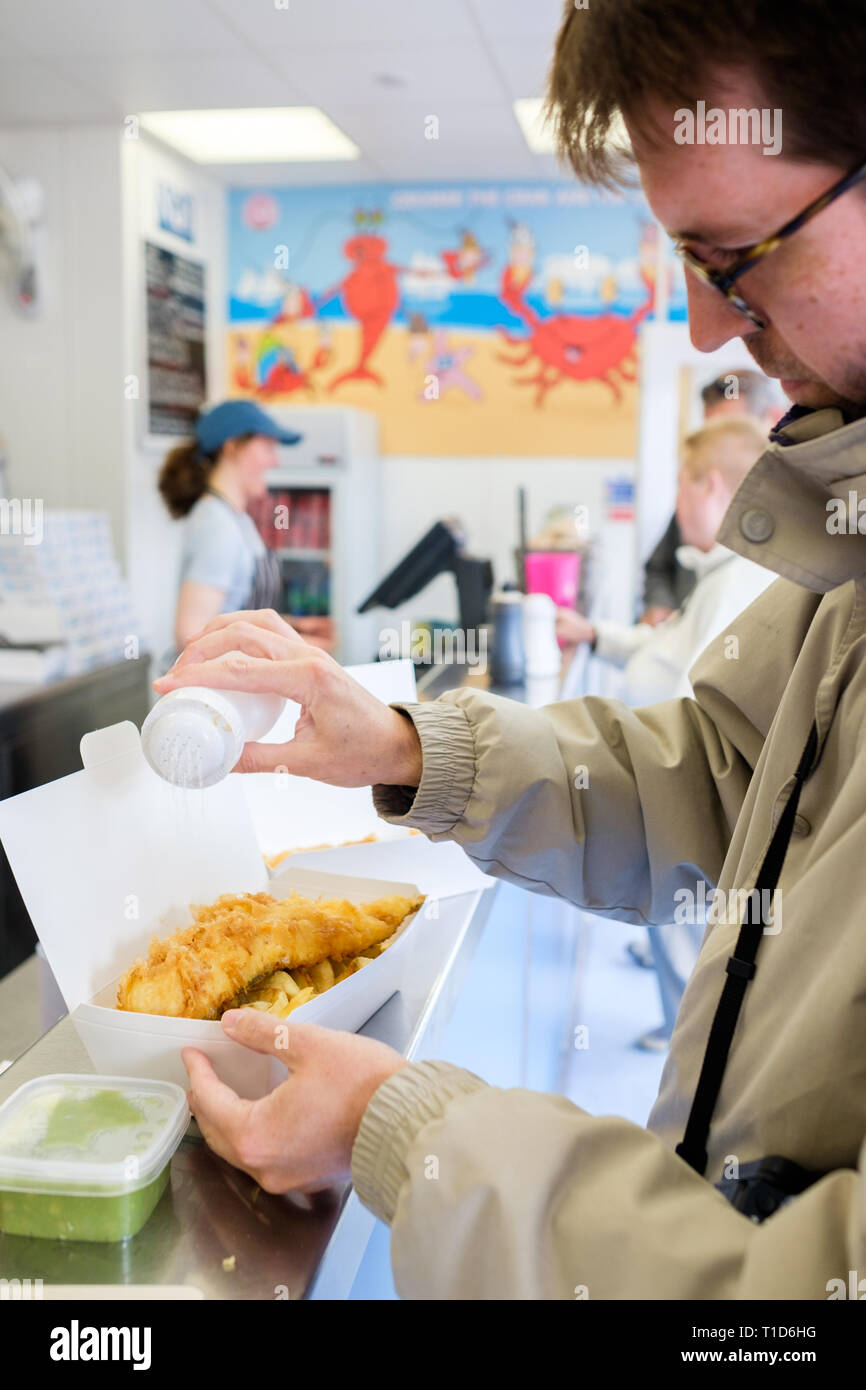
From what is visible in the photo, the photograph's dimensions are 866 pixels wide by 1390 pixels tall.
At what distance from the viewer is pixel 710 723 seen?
130 centimetres

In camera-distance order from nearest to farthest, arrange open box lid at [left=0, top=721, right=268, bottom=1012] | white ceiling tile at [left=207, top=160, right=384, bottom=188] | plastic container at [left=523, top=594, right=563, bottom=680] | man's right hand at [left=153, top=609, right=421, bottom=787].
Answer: open box lid at [left=0, top=721, right=268, bottom=1012], man's right hand at [left=153, top=609, right=421, bottom=787], plastic container at [left=523, top=594, right=563, bottom=680], white ceiling tile at [left=207, top=160, right=384, bottom=188]

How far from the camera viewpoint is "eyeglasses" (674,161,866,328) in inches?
29.2

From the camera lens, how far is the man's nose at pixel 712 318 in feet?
2.94

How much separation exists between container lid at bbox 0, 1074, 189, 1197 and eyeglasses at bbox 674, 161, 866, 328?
0.74m

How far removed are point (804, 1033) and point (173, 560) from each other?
5676 millimetres

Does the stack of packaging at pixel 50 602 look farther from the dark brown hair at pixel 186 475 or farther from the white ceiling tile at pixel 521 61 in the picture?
the white ceiling tile at pixel 521 61

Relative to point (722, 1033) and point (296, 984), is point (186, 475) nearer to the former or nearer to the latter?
point (296, 984)

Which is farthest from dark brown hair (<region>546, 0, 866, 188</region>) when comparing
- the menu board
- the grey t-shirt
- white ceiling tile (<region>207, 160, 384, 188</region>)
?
white ceiling tile (<region>207, 160, 384, 188</region>)

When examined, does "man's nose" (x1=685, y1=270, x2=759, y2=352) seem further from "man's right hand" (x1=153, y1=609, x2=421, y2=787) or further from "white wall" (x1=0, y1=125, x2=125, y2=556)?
"white wall" (x1=0, y1=125, x2=125, y2=556)

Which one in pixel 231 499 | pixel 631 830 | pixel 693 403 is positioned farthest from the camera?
pixel 693 403

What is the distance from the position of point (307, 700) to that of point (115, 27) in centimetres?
403
